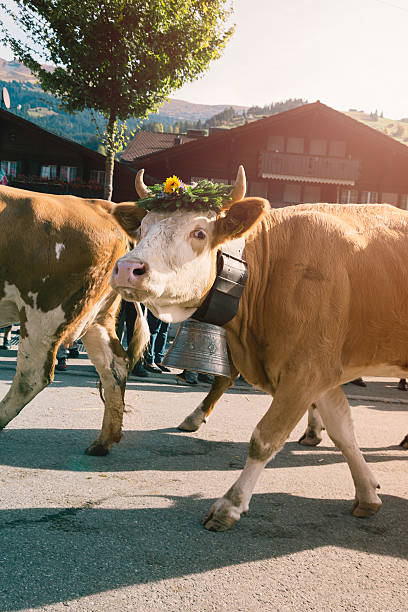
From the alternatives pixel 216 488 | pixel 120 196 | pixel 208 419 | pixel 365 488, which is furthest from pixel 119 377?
pixel 120 196

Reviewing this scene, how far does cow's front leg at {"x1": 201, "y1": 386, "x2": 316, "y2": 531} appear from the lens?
3.38 meters

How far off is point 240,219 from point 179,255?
0.43 m

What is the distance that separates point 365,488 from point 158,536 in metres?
1.37

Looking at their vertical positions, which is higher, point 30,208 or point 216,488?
point 30,208

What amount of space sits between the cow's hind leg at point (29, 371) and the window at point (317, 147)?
35.3 metres

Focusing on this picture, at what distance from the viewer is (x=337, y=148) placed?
37.6 meters

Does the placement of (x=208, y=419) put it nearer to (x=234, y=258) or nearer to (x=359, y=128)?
(x=234, y=258)

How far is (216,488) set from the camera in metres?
4.11

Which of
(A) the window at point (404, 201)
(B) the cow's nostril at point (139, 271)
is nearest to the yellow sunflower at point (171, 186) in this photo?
(B) the cow's nostril at point (139, 271)

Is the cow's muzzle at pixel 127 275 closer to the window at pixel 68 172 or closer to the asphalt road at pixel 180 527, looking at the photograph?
the asphalt road at pixel 180 527

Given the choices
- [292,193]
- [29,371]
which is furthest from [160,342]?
[292,193]

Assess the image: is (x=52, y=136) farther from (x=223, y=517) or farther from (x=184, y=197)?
(x=223, y=517)

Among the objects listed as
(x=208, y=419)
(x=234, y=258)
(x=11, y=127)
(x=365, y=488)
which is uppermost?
(x=11, y=127)

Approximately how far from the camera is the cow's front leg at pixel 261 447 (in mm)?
3379
